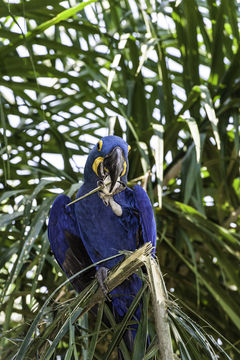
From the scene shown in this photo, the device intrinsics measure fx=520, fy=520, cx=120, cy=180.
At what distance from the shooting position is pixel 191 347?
0.76 meters

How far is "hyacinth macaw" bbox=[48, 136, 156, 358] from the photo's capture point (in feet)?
4.51

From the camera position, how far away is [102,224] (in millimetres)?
1485

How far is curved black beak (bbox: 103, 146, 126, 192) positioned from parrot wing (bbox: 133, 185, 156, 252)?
0.60 feet

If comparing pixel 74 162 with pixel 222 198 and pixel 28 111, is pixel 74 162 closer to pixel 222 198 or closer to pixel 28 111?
pixel 28 111

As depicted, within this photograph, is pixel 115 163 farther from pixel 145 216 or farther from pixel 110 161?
pixel 145 216

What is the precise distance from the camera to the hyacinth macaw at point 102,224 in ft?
4.51

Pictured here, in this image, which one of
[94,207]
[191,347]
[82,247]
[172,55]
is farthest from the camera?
[172,55]

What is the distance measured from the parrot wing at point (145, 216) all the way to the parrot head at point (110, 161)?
129 mm

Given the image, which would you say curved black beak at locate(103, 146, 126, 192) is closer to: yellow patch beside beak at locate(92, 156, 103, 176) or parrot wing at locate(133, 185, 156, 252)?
yellow patch beside beak at locate(92, 156, 103, 176)

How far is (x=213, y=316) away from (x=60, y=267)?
0.63 metres

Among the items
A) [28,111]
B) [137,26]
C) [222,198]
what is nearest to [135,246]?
[222,198]

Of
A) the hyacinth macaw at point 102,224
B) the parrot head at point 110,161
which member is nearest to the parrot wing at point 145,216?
the hyacinth macaw at point 102,224

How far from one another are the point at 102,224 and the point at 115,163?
0.86 ft

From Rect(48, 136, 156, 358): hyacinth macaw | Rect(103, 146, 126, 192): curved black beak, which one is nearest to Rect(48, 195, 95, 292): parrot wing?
Rect(48, 136, 156, 358): hyacinth macaw
